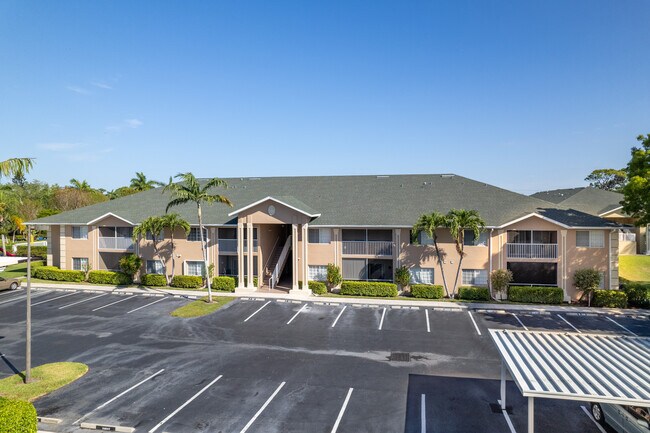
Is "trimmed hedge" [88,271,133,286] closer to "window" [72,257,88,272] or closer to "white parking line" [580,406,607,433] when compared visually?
"window" [72,257,88,272]

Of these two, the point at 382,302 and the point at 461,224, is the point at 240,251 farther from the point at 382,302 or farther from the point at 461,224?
the point at 461,224

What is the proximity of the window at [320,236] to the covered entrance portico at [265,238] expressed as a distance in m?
0.85

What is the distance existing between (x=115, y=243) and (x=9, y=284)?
27.9 feet

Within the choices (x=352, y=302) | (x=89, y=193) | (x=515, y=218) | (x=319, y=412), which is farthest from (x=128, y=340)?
(x=89, y=193)

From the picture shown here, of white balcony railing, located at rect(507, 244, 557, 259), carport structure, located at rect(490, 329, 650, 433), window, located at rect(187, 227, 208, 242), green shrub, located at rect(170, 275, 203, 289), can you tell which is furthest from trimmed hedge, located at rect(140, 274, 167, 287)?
white balcony railing, located at rect(507, 244, 557, 259)

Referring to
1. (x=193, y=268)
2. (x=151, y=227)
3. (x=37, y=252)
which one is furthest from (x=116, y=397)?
(x=37, y=252)

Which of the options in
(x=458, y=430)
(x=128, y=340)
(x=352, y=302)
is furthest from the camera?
(x=352, y=302)

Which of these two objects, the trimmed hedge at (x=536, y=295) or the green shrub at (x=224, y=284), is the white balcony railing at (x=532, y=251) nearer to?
the trimmed hedge at (x=536, y=295)

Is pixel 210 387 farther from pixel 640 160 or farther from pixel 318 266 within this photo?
pixel 640 160

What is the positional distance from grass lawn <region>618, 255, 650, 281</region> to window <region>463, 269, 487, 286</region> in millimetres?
15168

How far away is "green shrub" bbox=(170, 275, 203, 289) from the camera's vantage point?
33.9 meters

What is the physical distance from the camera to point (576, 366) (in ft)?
38.4

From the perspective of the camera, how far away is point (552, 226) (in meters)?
29.5

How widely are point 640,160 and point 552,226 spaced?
23.1 feet
